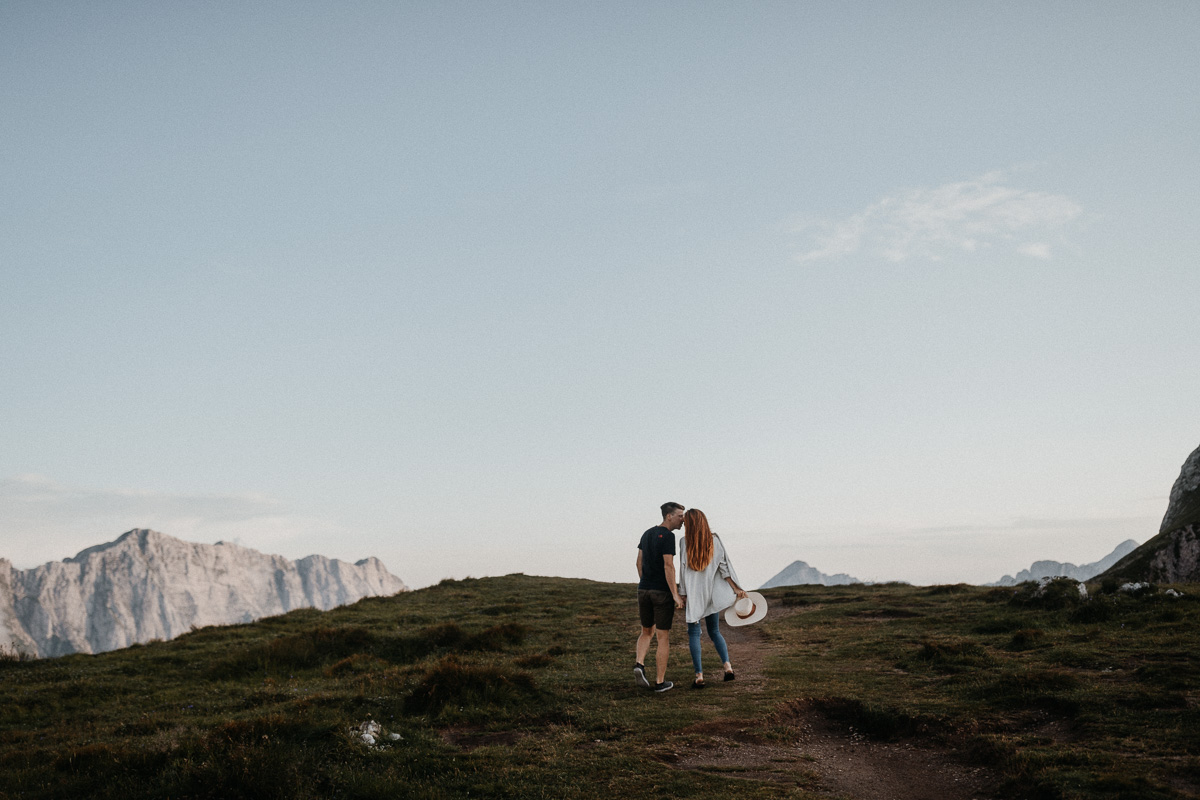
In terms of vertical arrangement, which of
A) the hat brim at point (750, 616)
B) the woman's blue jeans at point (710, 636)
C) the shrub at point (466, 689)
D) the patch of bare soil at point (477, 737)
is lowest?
the patch of bare soil at point (477, 737)

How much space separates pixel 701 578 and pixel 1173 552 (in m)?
38.1

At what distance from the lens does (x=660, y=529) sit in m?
13.6

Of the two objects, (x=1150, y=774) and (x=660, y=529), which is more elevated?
(x=660, y=529)

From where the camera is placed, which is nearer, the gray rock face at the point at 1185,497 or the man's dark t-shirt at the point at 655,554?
the man's dark t-shirt at the point at 655,554

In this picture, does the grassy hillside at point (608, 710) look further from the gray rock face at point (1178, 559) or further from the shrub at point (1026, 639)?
the gray rock face at point (1178, 559)

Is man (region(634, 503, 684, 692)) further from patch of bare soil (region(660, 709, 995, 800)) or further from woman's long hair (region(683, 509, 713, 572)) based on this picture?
patch of bare soil (region(660, 709, 995, 800))

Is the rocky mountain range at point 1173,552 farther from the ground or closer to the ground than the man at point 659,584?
closer to the ground

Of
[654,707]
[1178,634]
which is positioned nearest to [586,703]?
[654,707]

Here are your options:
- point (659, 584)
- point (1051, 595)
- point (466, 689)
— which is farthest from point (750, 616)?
point (1051, 595)

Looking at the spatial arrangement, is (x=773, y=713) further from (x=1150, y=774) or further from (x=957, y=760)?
(x=1150, y=774)

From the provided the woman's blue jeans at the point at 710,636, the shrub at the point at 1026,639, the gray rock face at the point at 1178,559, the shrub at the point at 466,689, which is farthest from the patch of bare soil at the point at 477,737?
the gray rock face at the point at 1178,559

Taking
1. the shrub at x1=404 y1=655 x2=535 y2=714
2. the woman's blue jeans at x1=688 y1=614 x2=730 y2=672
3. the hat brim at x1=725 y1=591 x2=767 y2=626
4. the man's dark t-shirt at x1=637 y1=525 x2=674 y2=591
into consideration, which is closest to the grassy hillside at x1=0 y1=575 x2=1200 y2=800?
the shrub at x1=404 y1=655 x2=535 y2=714

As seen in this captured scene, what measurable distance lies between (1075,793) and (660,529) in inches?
293

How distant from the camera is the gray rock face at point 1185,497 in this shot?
144ft
